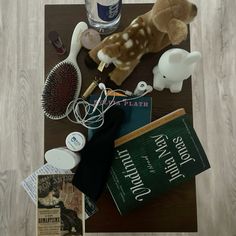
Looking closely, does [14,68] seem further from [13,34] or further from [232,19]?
[232,19]

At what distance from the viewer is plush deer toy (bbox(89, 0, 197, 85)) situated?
646mm

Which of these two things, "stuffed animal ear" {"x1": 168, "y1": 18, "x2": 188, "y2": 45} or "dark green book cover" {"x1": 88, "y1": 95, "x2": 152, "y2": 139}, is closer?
"stuffed animal ear" {"x1": 168, "y1": 18, "x2": 188, "y2": 45}

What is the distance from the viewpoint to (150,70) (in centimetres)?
79

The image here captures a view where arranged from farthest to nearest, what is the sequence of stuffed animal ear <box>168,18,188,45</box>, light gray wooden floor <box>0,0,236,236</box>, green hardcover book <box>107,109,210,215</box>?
light gray wooden floor <box>0,0,236,236</box> → green hardcover book <box>107,109,210,215</box> → stuffed animal ear <box>168,18,188,45</box>

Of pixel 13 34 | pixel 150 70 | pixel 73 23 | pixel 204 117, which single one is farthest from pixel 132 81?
pixel 13 34

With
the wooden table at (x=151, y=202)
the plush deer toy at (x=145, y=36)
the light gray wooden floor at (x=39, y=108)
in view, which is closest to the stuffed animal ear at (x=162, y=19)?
the plush deer toy at (x=145, y=36)

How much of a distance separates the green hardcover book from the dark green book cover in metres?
0.02

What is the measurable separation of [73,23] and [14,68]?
0.45 m

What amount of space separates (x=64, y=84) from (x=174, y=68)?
256 millimetres

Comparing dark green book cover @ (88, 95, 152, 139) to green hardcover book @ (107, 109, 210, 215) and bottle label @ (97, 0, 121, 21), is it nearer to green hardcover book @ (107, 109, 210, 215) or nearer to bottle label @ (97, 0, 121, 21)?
green hardcover book @ (107, 109, 210, 215)

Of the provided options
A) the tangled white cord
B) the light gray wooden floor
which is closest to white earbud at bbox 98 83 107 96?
the tangled white cord

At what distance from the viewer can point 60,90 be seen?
77 cm

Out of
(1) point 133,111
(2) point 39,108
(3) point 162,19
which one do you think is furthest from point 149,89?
(2) point 39,108

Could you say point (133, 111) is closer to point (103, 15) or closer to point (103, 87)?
point (103, 87)
